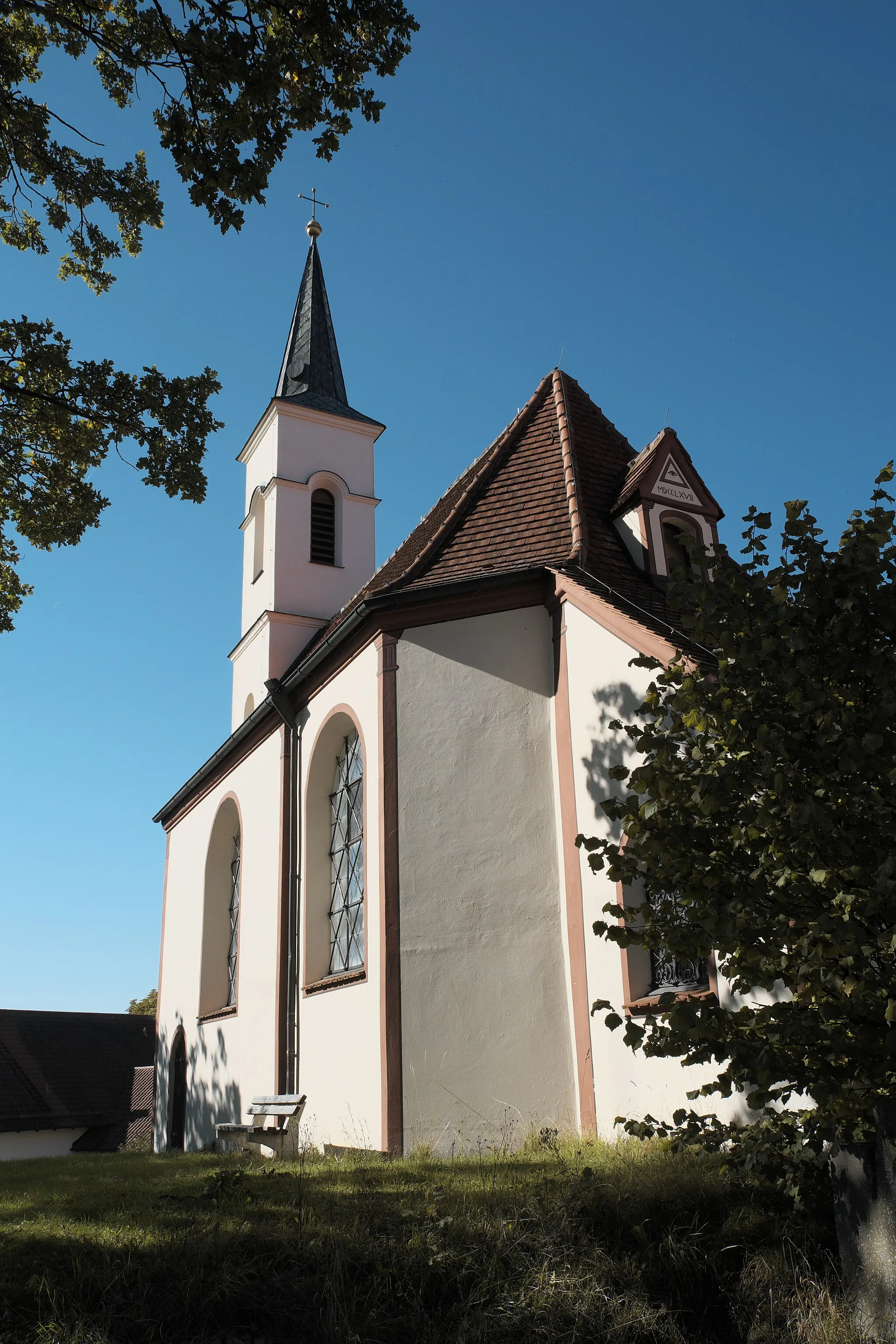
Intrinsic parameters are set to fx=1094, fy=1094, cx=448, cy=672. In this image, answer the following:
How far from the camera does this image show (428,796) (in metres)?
11.0

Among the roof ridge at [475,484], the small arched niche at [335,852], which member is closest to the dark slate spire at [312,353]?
the roof ridge at [475,484]

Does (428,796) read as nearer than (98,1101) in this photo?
Yes

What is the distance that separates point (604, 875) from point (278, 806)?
5857mm

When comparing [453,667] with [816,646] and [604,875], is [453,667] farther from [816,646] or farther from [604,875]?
[816,646]

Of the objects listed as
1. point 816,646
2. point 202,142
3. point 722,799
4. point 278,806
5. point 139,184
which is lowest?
point 722,799

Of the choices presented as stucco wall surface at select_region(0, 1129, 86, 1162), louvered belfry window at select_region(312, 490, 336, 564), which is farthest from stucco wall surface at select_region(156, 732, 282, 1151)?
stucco wall surface at select_region(0, 1129, 86, 1162)

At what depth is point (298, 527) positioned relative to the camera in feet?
66.5

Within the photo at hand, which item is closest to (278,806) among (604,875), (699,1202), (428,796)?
(428,796)

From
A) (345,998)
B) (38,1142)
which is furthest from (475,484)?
(38,1142)

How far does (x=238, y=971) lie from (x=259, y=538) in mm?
8846

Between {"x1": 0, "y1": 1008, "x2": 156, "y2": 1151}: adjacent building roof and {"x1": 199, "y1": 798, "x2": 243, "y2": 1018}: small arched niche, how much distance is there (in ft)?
40.7

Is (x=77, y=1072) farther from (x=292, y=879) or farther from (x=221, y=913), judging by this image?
(x=292, y=879)

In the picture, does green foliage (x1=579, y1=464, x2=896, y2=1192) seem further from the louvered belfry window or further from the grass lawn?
the louvered belfry window

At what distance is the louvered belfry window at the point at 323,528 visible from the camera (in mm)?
20375
